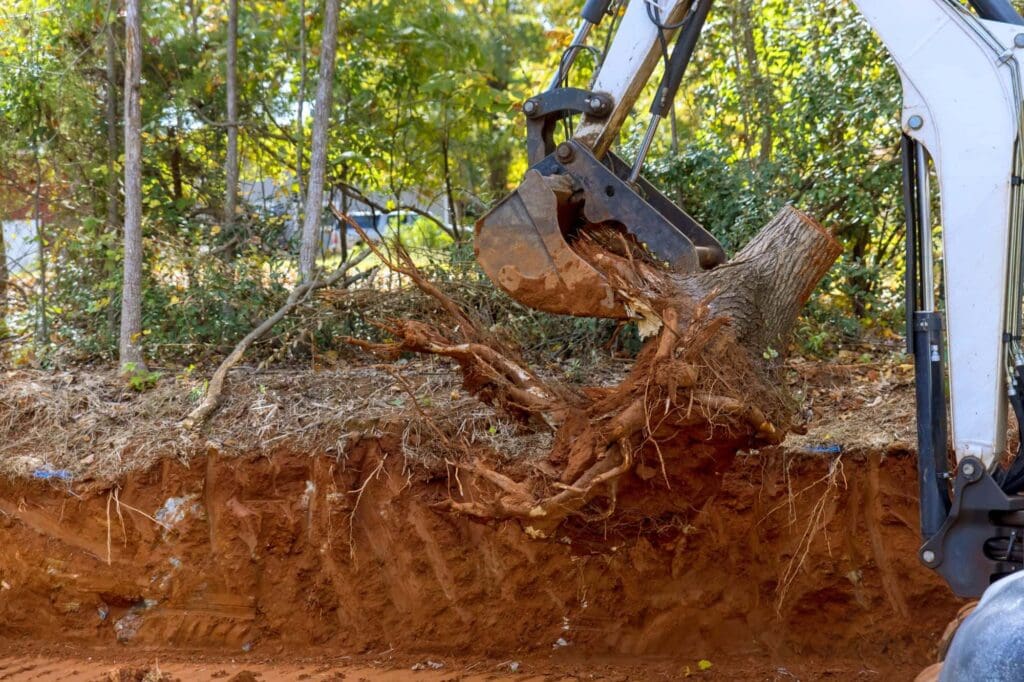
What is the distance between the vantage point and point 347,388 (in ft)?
20.1

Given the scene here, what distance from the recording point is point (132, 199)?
6.47 meters

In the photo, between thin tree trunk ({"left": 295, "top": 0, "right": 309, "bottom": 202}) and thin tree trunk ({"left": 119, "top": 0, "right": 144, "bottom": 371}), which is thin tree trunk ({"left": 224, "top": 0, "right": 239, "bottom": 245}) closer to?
thin tree trunk ({"left": 295, "top": 0, "right": 309, "bottom": 202})

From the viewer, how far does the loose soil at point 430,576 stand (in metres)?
5.39

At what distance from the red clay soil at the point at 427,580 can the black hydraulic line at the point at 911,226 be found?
202 cm

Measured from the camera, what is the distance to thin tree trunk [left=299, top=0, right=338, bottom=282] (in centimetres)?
714

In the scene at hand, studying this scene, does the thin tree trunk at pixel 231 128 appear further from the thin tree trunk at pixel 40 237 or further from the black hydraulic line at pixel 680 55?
the black hydraulic line at pixel 680 55

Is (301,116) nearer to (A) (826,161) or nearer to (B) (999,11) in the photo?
(A) (826,161)

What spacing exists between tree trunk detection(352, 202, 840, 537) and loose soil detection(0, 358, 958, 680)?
3.43 ft

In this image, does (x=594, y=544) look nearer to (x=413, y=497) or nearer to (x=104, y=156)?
(x=413, y=497)

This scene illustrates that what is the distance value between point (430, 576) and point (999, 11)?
4.03m

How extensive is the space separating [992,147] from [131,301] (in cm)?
543

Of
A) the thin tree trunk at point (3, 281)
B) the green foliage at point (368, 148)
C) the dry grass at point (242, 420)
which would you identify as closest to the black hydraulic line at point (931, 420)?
the dry grass at point (242, 420)

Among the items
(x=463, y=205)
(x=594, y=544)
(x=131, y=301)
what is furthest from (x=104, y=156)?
(x=594, y=544)

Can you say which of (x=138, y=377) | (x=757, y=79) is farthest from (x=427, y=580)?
(x=757, y=79)
